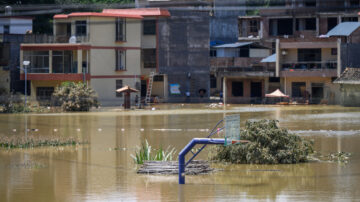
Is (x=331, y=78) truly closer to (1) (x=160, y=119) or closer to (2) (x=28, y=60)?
(1) (x=160, y=119)

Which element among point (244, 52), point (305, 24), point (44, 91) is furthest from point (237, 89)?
point (44, 91)

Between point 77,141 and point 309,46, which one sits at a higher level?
point 309,46

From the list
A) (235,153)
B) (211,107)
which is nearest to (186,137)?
(235,153)

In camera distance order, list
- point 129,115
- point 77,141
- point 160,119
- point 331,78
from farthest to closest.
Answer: point 331,78, point 129,115, point 160,119, point 77,141

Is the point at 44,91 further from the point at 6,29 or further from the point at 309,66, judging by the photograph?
the point at 309,66

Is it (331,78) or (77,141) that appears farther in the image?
(331,78)

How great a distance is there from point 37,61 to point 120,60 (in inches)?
309

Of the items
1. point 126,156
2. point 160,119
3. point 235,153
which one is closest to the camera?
point 235,153

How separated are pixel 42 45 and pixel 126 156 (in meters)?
38.5

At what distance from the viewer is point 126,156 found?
2905 cm

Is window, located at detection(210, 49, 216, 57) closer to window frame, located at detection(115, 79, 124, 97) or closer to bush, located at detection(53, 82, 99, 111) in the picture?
window frame, located at detection(115, 79, 124, 97)

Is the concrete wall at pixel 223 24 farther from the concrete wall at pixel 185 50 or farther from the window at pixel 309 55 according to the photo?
the window at pixel 309 55

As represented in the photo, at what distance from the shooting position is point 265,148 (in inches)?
1046

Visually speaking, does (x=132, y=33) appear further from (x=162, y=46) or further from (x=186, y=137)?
(x=186, y=137)
